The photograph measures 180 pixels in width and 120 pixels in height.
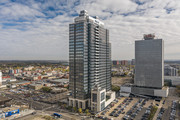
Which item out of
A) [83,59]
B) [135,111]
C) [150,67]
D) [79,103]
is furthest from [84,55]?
[150,67]

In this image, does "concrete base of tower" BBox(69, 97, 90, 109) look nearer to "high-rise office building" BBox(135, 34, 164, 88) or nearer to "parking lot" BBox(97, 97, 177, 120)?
"parking lot" BBox(97, 97, 177, 120)

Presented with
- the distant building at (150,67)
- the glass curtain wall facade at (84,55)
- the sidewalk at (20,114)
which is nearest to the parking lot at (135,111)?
the glass curtain wall facade at (84,55)

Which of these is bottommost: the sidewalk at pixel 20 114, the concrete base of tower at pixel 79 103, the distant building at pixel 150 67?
the sidewalk at pixel 20 114

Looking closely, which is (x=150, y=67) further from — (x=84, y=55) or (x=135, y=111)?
(x=84, y=55)

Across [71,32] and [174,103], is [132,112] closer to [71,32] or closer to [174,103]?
[174,103]

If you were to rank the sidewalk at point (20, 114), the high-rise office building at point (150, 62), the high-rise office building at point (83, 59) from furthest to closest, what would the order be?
the high-rise office building at point (150, 62) → the high-rise office building at point (83, 59) → the sidewalk at point (20, 114)

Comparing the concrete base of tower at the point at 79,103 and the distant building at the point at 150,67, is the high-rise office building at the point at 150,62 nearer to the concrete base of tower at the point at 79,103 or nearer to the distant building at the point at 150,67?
the distant building at the point at 150,67

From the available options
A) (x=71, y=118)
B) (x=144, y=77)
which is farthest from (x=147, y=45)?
(x=71, y=118)
